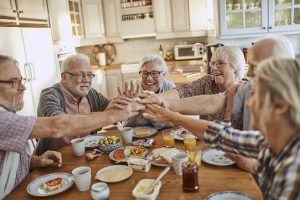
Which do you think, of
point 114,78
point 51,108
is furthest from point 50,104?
point 114,78

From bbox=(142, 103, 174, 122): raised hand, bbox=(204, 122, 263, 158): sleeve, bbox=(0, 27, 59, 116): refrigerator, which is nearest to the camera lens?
bbox=(204, 122, 263, 158): sleeve

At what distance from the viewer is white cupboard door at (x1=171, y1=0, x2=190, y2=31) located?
4898 millimetres

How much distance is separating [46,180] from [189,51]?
13.7 feet

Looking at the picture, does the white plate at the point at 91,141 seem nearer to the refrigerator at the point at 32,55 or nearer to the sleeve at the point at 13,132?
the sleeve at the point at 13,132

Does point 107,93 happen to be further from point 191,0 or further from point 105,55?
point 191,0

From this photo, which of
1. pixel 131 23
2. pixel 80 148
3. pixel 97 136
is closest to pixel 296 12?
pixel 131 23

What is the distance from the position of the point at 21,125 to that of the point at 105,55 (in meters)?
4.42

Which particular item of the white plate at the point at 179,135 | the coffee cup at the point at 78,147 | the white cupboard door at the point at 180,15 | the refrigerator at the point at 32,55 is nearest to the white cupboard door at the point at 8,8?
the refrigerator at the point at 32,55

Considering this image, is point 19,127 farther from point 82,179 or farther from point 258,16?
point 258,16

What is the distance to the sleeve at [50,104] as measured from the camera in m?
2.06

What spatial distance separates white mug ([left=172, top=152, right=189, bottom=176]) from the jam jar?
106 millimetres

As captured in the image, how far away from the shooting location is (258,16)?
3.86 meters

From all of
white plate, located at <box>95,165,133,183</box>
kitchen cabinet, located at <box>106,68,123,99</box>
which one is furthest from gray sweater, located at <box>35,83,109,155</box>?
kitchen cabinet, located at <box>106,68,123,99</box>

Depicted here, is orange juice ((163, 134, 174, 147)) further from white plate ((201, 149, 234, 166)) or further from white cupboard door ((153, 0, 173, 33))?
white cupboard door ((153, 0, 173, 33))
